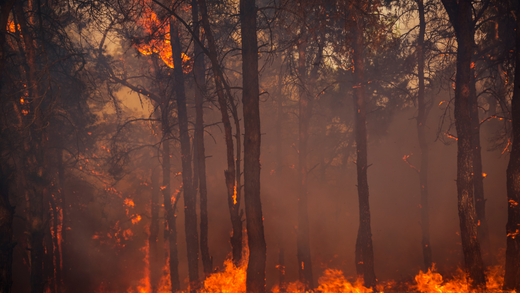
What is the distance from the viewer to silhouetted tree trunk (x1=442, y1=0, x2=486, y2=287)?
24.0 feet

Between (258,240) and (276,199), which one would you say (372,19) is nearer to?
(258,240)

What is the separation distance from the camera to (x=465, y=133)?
7.53 m

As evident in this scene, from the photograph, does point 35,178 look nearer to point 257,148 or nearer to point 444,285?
point 257,148

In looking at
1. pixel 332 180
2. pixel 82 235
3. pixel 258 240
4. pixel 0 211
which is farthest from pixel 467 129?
pixel 82 235

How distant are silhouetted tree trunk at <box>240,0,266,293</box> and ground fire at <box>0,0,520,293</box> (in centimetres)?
3

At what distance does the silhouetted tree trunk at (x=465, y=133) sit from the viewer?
24.0 feet

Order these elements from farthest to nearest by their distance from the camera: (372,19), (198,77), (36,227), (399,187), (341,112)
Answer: (399,187)
(341,112)
(198,77)
(36,227)
(372,19)

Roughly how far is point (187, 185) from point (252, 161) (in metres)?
5.37

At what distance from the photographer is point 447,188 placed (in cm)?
2231

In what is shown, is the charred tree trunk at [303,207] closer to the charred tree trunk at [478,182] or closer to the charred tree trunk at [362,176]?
the charred tree trunk at [362,176]

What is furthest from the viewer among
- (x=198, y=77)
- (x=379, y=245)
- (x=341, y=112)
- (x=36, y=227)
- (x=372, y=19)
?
(x=341, y=112)

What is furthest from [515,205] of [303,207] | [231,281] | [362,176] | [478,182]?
[303,207]

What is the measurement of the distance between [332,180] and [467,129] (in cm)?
1862

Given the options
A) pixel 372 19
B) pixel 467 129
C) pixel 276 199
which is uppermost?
pixel 372 19
